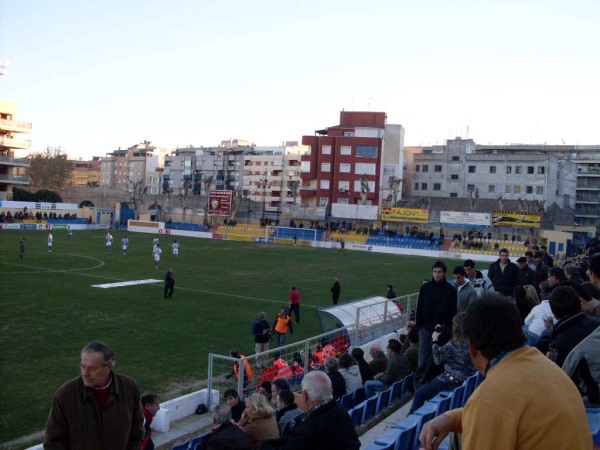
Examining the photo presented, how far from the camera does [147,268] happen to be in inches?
1467

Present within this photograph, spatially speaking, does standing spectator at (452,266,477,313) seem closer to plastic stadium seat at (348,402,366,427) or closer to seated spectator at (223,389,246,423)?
plastic stadium seat at (348,402,366,427)

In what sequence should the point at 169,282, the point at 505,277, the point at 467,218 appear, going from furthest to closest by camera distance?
1. the point at 467,218
2. the point at 169,282
3. the point at 505,277

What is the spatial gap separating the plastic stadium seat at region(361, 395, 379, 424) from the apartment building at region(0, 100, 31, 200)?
85.9m

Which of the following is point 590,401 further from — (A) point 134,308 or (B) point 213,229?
(B) point 213,229

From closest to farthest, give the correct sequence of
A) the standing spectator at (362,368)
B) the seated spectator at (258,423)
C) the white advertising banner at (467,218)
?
1. the seated spectator at (258,423)
2. the standing spectator at (362,368)
3. the white advertising banner at (467,218)

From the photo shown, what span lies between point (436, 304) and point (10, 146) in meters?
89.2

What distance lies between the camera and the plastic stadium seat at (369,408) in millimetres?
8328

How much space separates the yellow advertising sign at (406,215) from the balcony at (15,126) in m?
54.5

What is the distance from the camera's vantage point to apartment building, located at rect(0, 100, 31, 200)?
84.0m

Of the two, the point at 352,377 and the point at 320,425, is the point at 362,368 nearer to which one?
the point at 352,377

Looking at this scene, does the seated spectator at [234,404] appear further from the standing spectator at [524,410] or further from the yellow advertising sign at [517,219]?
the yellow advertising sign at [517,219]

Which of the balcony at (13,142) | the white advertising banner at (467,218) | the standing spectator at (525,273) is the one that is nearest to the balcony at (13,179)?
the balcony at (13,142)

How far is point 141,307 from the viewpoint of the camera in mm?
23906

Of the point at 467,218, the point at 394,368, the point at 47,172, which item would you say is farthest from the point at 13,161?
the point at 394,368
